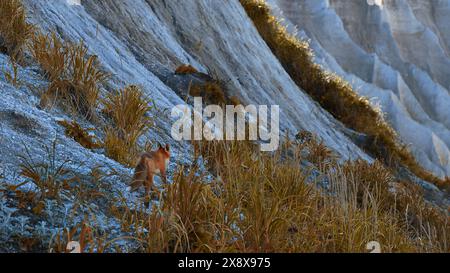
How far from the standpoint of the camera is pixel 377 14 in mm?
42156

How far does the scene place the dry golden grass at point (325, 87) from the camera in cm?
1587

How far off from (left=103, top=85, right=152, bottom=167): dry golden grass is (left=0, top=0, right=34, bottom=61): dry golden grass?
955mm

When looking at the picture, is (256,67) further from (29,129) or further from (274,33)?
(29,129)

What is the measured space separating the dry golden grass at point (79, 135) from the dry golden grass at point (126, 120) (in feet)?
0.36

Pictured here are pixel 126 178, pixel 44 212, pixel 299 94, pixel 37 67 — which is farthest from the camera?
pixel 299 94

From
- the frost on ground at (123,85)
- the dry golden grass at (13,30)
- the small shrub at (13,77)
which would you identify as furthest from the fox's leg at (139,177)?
the dry golden grass at (13,30)

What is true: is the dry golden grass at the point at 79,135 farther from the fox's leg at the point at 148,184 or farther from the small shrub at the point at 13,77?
the fox's leg at the point at 148,184

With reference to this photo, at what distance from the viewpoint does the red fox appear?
4188 millimetres

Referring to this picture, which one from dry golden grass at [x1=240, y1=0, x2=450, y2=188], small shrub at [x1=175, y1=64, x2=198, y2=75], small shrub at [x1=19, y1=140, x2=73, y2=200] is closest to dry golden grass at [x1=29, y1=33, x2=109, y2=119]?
small shrub at [x1=19, y1=140, x2=73, y2=200]

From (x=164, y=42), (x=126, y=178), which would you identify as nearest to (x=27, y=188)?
(x=126, y=178)

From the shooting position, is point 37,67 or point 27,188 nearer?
point 27,188

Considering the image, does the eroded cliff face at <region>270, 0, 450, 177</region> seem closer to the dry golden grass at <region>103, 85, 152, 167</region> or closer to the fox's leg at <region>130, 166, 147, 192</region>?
the dry golden grass at <region>103, 85, 152, 167</region>

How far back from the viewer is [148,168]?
4207mm
